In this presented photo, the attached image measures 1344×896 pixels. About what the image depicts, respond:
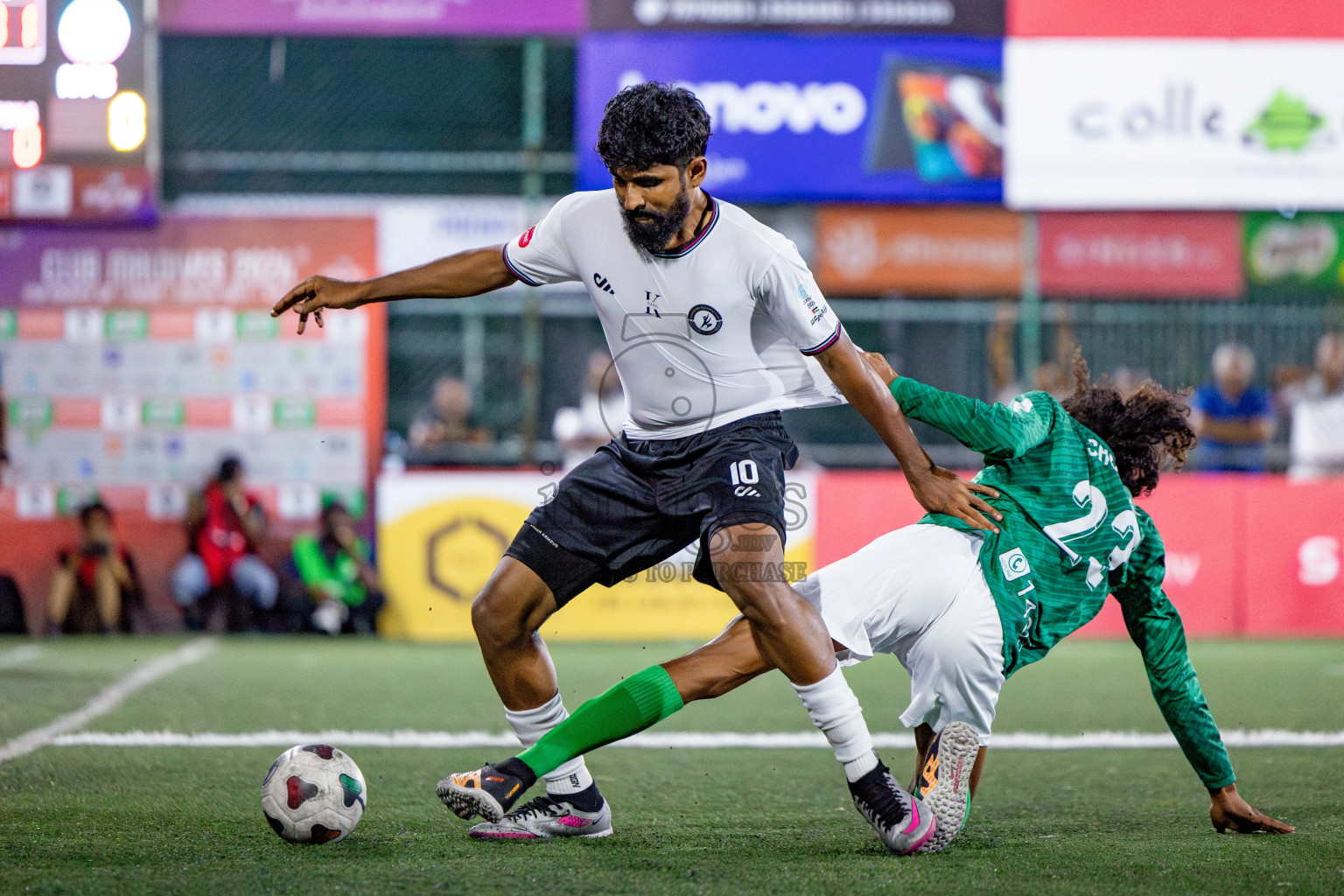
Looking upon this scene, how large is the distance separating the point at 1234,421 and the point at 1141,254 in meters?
1.42

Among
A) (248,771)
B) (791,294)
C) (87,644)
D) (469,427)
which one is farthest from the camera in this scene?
(469,427)

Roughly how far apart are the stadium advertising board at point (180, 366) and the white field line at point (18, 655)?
4.22 ft

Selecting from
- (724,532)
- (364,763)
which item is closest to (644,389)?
(724,532)

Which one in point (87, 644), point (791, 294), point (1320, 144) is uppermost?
point (1320, 144)

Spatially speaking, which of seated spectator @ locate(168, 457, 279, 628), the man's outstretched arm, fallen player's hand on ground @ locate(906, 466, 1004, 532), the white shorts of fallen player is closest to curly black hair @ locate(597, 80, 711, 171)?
the man's outstretched arm

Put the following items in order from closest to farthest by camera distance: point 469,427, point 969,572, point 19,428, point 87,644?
1. point 969,572
2. point 87,644
3. point 19,428
4. point 469,427

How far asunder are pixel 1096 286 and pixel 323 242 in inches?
227

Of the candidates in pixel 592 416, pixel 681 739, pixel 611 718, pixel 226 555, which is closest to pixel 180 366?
pixel 226 555

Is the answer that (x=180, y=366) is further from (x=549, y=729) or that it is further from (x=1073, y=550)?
(x=1073, y=550)

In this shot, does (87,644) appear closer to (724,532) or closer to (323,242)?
(323,242)

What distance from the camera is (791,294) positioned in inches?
143

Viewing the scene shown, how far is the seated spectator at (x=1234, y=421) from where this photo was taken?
1054 centimetres

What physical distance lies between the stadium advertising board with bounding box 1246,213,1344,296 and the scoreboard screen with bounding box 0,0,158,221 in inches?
314

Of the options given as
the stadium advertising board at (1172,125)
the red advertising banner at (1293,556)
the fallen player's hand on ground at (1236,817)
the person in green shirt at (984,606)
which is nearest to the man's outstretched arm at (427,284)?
the person in green shirt at (984,606)
